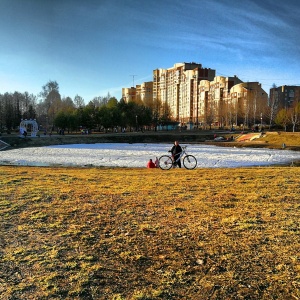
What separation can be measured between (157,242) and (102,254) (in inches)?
35.2

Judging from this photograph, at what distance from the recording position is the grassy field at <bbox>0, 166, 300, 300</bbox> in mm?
3451

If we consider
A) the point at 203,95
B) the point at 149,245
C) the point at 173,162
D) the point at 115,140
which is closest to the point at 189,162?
the point at 173,162

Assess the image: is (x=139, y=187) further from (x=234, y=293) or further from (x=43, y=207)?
(x=234, y=293)

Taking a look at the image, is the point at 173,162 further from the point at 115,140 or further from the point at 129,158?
the point at 115,140

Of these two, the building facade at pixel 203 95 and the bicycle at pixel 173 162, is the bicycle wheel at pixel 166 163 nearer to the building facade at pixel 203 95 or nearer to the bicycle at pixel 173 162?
the bicycle at pixel 173 162

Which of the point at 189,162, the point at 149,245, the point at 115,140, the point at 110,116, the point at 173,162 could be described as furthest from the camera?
the point at 110,116

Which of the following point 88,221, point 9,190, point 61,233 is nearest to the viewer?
point 61,233

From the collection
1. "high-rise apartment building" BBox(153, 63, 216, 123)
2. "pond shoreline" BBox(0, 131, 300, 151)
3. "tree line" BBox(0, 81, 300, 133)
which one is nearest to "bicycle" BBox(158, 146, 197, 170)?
"pond shoreline" BBox(0, 131, 300, 151)

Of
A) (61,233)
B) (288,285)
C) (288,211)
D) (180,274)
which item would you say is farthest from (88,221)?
(288,211)

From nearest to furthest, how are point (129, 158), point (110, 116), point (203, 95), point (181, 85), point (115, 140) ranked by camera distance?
point (129, 158) < point (115, 140) < point (110, 116) < point (203, 95) < point (181, 85)

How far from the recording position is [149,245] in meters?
4.66

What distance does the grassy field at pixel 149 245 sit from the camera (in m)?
3.45

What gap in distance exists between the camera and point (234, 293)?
3342 millimetres

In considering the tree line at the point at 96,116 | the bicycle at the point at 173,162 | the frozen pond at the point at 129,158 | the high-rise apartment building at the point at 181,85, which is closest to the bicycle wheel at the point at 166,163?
the bicycle at the point at 173,162
